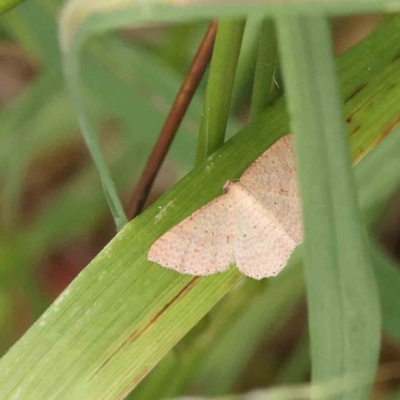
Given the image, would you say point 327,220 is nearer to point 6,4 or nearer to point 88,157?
point 6,4

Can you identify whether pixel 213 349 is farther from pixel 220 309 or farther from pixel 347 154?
pixel 347 154

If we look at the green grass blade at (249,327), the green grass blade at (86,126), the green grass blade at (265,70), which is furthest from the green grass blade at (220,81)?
the green grass blade at (249,327)

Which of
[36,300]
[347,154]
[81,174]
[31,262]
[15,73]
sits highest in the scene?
[15,73]

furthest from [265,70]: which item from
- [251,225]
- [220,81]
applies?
[251,225]

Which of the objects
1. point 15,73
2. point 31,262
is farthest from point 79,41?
point 15,73

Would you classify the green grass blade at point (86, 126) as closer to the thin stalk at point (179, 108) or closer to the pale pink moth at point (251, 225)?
the pale pink moth at point (251, 225)

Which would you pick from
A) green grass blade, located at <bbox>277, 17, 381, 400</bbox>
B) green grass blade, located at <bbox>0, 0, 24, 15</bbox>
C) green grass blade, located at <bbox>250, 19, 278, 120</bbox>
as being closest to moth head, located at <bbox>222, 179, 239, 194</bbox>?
green grass blade, located at <bbox>250, 19, 278, 120</bbox>

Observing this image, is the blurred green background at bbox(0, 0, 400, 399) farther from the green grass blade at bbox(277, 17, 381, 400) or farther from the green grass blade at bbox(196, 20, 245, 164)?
the green grass blade at bbox(277, 17, 381, 400)

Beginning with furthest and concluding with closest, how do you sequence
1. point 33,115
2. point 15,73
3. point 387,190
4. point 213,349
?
point 15,73 → point 33,115 → point 213,349 → point 387,190
